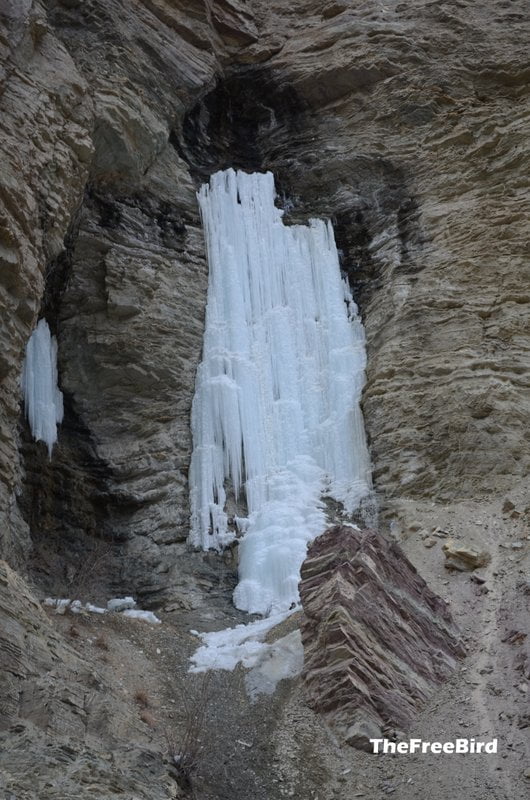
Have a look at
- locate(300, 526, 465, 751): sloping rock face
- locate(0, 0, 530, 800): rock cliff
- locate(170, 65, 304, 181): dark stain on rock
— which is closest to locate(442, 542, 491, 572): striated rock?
locate(300, 526, 465, 751): sloping rock face

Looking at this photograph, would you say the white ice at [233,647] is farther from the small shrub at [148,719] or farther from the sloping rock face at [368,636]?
the small shrub at [148,719]

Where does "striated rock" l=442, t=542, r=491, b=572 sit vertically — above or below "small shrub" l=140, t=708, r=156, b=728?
above

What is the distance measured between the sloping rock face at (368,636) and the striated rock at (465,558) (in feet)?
4.11

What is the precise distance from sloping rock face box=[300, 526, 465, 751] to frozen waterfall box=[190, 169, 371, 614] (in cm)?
340

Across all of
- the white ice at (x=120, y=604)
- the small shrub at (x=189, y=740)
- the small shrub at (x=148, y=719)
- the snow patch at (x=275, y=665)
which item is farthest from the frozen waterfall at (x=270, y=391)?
the small shrub at (x=148, y=719)

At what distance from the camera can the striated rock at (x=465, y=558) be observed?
12125 mm

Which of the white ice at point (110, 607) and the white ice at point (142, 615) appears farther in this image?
the white ice at point (142, 615)

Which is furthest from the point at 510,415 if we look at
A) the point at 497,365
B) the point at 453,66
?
the point at 453,66

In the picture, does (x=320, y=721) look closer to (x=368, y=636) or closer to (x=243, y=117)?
(x=368, y=636)

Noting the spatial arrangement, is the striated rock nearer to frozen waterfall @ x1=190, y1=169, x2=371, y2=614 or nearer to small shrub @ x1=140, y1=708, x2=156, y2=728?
frozen waterfall @ x1=190, y1=169, x2=371, y2=614

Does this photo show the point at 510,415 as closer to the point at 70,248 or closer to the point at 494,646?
the point at 494,646

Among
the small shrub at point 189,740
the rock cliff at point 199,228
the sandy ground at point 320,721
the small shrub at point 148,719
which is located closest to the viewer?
the small shrub at point 189,740

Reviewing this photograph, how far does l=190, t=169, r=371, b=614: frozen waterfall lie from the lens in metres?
15.5

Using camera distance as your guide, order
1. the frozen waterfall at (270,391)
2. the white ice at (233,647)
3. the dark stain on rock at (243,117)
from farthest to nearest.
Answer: the dark stain on rock at (243,117), the frozen waterfall at (270,391), the white ice at (233,647)
